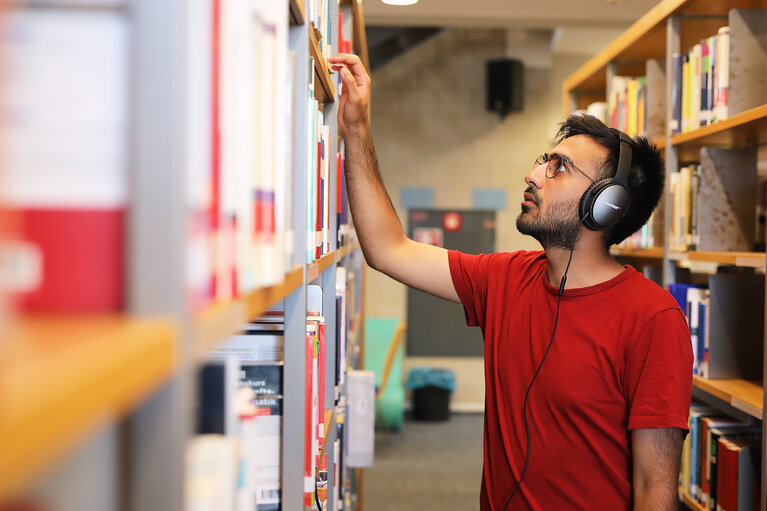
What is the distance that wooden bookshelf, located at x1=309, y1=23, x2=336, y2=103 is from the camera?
3.66 feet

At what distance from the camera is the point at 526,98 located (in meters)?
6.09

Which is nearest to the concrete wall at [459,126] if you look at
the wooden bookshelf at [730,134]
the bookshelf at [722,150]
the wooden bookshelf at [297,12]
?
the bookshelf at [722,150]

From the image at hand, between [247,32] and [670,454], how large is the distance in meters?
1.36

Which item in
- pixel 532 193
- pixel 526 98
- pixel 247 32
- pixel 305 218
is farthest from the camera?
pixel 526 98

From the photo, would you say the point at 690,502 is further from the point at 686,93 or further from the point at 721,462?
the point at 686,93

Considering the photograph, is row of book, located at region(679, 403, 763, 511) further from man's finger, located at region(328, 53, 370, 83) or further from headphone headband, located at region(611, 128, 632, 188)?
man's finger, located at region(328, 53, 370, 83)

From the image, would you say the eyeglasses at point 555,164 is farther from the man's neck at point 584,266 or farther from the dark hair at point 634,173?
the man's neck at point 584,266

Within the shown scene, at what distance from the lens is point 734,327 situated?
7.48ft

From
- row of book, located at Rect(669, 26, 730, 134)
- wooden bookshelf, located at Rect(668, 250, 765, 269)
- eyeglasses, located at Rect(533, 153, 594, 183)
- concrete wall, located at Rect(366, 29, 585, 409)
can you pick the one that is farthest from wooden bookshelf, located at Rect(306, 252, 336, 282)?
concrete wall, located at Rect(366, 29, 585, 409)

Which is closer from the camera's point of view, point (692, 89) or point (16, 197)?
point (16, 197)

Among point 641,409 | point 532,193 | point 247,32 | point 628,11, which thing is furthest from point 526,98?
point 247,32

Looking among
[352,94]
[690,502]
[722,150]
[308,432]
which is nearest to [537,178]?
[352,94]

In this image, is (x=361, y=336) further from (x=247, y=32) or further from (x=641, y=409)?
(x=247, y=32)

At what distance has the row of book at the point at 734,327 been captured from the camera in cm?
227
